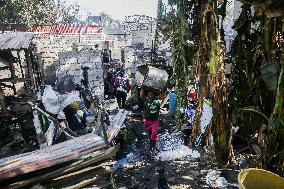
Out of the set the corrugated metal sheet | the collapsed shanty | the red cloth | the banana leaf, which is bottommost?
the red cloth

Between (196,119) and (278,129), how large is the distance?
1823 mm

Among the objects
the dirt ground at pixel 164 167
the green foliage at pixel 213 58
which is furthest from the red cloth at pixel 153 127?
the green foliage at pixel 213 58

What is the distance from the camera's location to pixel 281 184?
12.2 feet

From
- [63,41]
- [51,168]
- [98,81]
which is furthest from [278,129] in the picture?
[63,41]

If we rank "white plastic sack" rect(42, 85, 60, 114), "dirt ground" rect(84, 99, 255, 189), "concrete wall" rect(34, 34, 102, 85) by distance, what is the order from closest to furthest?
"dirt ground" rect(84, 99, 255, 189) < "white plastic sack" rect(42, 85, 60, 114) < "concrete wall" rect(34, 34, 102, 85)

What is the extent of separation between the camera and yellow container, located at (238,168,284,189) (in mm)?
3762

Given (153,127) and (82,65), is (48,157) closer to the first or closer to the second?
(153,127)

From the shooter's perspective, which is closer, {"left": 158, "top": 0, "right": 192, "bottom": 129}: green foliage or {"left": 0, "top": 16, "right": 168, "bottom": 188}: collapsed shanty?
{"left": 0, "top": 16, "right": 168, "bottom": 188}: collapsed shanty

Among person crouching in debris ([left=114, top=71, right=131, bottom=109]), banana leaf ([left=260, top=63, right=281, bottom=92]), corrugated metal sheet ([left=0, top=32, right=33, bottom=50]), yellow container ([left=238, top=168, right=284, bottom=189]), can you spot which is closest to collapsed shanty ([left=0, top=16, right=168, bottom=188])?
corrugated metal sheet ([left=0, top=32, right=33, bottom=50])

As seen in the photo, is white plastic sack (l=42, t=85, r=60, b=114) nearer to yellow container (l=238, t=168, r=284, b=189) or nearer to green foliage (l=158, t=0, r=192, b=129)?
green foliage (l=158, t=0, r=192, b=129)

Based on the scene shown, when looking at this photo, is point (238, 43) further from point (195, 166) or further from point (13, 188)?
point (13, 188)

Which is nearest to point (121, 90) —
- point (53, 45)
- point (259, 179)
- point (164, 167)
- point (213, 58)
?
point (164, 167)

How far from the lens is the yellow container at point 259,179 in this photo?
3.76 metres

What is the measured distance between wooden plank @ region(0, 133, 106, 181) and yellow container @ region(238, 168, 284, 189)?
8.29 ft
